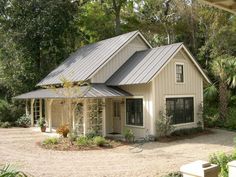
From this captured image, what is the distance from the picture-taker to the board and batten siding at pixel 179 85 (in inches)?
799

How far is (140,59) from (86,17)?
1976cm

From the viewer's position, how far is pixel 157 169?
39.2 ft

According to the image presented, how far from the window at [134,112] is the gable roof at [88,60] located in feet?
9.84

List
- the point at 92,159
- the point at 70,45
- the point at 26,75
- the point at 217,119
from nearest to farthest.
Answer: the point at 92,159
the point at 217,119
the point at 26,75
the point at 70,45

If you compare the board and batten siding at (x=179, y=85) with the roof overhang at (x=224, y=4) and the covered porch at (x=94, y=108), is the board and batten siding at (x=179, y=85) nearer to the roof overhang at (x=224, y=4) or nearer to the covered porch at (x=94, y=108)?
the covered porch at (x=94, y=108)

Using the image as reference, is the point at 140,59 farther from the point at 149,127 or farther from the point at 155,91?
the point at 149,127

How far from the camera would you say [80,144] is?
1750 cm

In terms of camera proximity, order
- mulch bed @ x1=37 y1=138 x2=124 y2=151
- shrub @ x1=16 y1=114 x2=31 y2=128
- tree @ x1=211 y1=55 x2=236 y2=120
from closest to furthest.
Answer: mulch bed @ x1=37 y1=138 x2=124 y2=151 < tree @ x1=211 y1=55 x2=236 y2=120 < shrub @ x1=16 y1=114 x2=31 y2=128

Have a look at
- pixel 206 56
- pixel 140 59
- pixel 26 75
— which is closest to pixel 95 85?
pixel 140 59

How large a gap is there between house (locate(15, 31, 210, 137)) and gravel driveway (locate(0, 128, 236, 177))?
2.72m

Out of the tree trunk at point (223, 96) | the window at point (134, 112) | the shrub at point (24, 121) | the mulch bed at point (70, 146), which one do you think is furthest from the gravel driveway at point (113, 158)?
the shrub at point (24, 121)

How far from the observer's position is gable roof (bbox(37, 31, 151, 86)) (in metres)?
22.4

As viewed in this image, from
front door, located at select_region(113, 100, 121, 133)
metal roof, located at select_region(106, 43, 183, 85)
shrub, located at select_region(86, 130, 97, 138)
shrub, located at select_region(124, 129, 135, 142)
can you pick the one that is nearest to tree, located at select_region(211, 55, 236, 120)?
metal roof, located at select_region(106, 43, 183, 85)

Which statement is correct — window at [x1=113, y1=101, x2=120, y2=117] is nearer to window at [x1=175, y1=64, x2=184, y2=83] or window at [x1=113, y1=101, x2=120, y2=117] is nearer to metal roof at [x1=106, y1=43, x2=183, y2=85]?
metal roof at [x1=106, y1=43, x2=183, y2=85]
